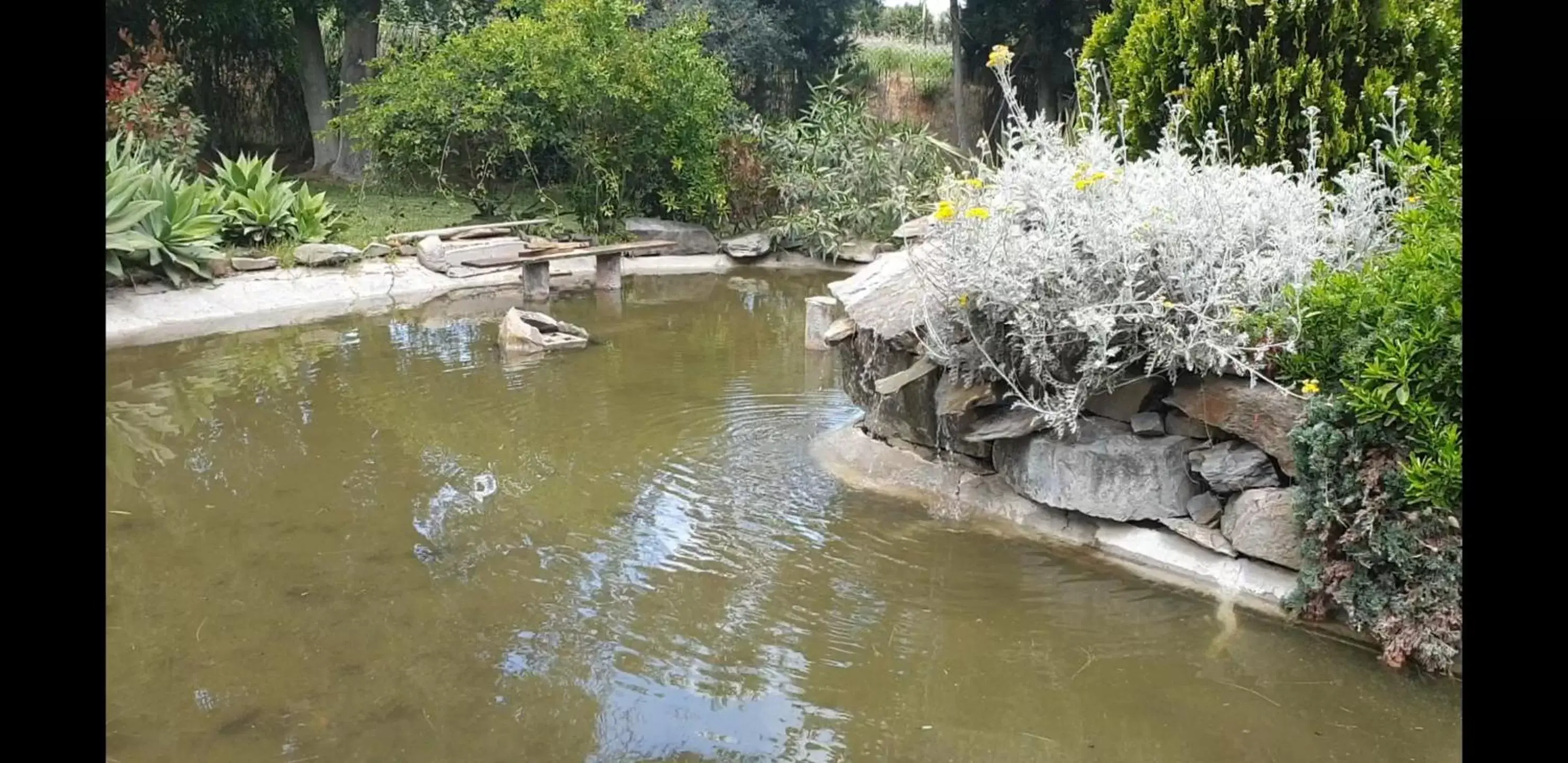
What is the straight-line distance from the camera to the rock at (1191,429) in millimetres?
4035

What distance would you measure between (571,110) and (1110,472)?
9.52 metres

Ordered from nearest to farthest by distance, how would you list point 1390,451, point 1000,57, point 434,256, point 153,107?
1. point 1390,451
2. point 1000,57
3. point 434,256
4. point 153,107

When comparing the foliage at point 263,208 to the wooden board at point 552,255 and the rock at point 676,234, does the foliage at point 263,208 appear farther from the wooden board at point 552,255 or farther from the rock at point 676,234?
the rock at point 676,234

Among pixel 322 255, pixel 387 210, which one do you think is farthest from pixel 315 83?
pixel 322 255

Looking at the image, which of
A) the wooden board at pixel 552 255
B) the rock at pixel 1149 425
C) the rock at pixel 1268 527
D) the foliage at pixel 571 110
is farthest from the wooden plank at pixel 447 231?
the rock at pixel 1268 527

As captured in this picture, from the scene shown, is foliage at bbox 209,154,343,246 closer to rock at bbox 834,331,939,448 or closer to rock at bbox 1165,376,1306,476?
rock at bbox 834,331,939,448

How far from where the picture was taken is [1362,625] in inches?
135

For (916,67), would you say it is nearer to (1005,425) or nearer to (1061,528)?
(1005,425)

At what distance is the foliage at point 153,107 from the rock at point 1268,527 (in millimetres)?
10745

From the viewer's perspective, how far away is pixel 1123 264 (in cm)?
407

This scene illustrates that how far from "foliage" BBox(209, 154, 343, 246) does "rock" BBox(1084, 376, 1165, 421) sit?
8438 millimetres
